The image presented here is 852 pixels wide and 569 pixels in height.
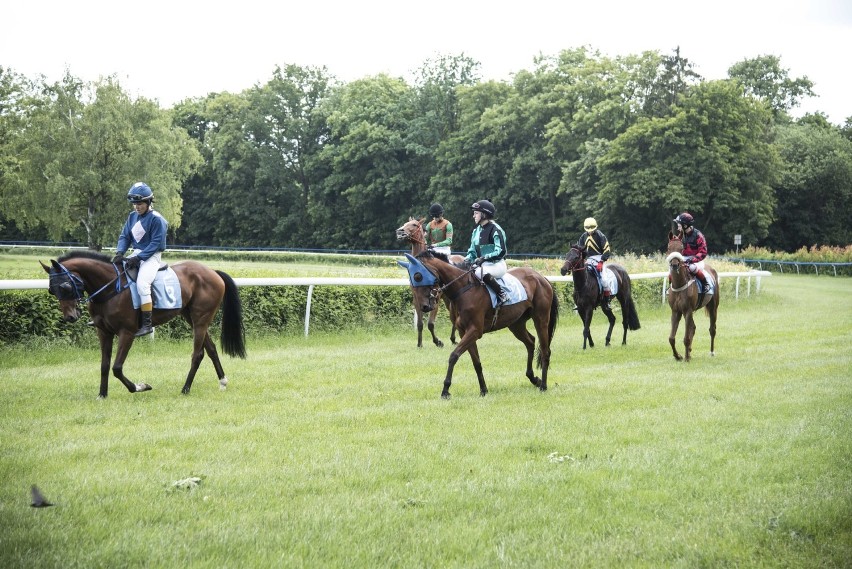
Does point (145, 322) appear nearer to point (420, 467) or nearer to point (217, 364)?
point (217, 364)

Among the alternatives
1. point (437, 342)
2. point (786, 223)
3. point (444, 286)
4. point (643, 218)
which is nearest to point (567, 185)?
point (643, 218)

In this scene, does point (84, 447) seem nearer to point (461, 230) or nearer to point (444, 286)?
point (444, 286)

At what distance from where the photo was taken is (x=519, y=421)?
23.9 ft

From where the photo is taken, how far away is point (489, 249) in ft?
29.8

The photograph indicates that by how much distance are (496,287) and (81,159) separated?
116 ft

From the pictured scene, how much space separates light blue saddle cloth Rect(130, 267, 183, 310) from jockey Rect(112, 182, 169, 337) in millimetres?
108

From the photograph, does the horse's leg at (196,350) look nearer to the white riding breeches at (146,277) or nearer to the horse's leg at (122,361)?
the horse's leg at (122,361)

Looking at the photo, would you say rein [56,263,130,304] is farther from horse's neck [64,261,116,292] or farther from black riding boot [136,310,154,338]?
black riding boot [136,310,154,338]

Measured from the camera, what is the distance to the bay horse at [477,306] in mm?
8477

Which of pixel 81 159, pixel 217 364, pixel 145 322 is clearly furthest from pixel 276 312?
pixel 81 159

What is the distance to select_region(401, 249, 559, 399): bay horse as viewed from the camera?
848cm

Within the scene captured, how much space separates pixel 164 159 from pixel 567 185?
24.5 meters

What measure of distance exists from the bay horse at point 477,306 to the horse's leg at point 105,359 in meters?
3.35

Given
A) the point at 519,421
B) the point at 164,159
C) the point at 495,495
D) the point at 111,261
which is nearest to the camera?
the point at 495,495
